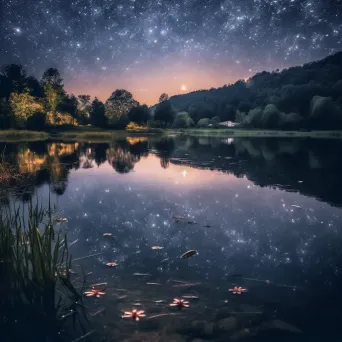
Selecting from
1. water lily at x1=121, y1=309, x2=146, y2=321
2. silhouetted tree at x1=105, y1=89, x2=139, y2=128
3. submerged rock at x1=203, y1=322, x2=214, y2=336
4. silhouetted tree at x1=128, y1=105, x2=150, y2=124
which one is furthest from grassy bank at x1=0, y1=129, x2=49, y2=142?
silhouetted tree at x1=105, y1=89, x2=139, y2=128

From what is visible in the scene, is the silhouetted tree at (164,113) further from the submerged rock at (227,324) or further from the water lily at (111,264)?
the submerged rock at (227,324)

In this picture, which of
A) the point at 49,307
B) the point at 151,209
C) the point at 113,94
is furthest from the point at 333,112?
the point at 49,307

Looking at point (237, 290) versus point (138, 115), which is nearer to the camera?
point (237, 290)

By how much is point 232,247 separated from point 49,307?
4.85m

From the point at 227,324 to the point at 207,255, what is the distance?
9.36 feet

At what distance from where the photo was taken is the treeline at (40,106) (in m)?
78.6

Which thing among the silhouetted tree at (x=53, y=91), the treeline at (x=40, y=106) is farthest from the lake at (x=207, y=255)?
the silhouetted tree at (x=53, y=91)

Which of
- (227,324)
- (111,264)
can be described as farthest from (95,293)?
(227,324)

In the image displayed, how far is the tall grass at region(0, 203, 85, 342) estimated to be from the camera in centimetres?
518

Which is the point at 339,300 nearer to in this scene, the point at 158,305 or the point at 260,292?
the point at 260,292

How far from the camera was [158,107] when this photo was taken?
13500cm

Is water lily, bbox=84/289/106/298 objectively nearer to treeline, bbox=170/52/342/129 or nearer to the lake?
the lake

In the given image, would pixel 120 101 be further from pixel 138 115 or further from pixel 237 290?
pixel 237 290

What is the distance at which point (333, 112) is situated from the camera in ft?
335
